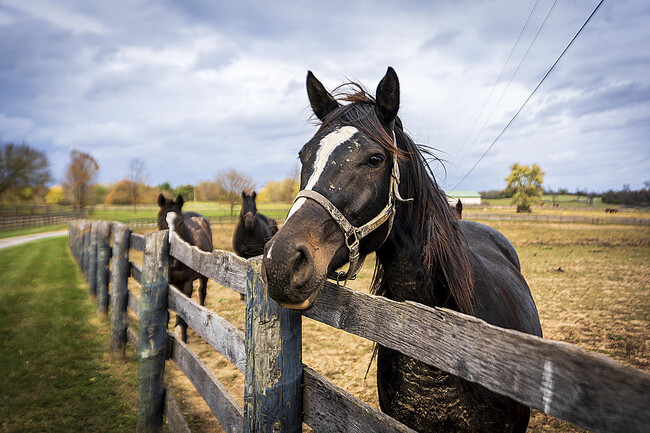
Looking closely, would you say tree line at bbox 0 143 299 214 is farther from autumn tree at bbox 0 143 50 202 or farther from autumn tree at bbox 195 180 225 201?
autumn tree at bbox 195 180 225 201

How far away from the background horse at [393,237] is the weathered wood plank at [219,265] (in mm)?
644

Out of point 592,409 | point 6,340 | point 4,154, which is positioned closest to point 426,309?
point 592,409

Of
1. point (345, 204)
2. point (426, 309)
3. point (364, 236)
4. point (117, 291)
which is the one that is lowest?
point (117, 291)

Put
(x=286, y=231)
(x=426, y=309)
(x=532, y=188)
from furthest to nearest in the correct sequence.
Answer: (x=532, y=188)
(x=286, y=231)
(x=426, y=309)

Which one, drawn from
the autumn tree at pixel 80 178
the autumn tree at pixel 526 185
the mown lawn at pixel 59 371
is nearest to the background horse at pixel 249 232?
the mown lawn at pixel 59 371

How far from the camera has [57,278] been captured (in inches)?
400

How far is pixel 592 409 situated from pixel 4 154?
175 ft

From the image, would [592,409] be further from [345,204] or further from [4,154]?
[4,154]

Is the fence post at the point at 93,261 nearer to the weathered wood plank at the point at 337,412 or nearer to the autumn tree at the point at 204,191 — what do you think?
the weathered wood plank at the point at 337,412

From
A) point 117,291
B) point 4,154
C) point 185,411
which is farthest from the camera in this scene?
point 4,154

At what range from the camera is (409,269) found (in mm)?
1936

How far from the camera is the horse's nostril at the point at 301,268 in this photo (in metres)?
1.34

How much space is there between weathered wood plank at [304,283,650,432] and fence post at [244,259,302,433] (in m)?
0.44

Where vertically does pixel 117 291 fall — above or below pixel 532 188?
below
